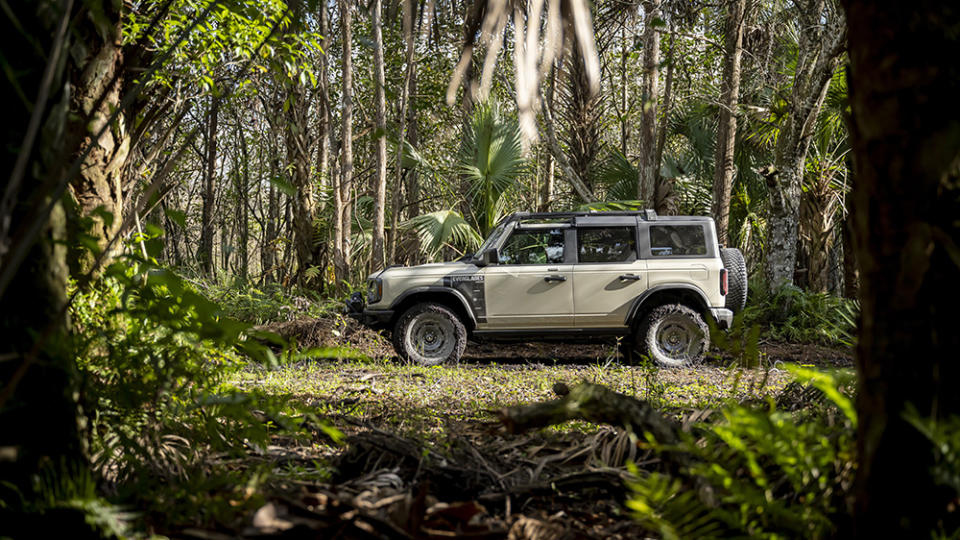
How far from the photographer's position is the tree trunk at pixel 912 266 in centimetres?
105

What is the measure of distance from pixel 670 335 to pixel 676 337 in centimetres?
9

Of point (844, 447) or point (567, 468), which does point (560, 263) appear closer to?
point (567, 468)

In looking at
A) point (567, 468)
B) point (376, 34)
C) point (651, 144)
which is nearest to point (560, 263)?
point (651, 144)

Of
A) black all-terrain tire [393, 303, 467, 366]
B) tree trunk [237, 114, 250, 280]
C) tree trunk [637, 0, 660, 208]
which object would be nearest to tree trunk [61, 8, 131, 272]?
black all-terrain tire [393, 303, 467, 366]

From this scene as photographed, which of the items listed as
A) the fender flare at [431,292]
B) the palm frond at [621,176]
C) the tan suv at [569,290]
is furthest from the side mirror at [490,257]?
Result: the palm frond at [621,176]

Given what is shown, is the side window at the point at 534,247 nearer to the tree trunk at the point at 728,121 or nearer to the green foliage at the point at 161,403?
the tree trunk at the point at 728,121

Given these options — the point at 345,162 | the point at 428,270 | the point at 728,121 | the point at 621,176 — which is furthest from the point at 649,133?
the point at 428,270

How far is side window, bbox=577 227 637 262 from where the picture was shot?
8211 mm

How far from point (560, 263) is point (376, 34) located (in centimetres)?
567

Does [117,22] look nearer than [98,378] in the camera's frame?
No

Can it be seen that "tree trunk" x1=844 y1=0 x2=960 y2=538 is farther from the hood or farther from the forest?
the hood

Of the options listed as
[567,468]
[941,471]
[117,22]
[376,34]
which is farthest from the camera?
[376,34]

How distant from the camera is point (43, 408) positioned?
1.24 metres

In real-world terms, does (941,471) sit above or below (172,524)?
above
